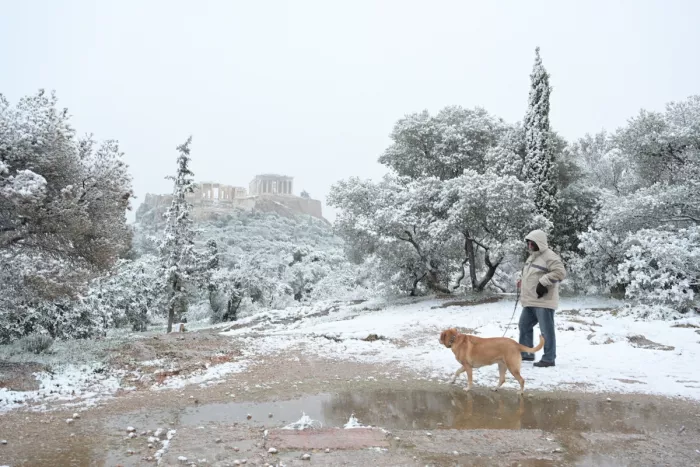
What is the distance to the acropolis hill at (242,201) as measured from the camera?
89.1 meters

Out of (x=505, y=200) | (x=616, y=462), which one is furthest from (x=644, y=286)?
(x=616, y=462)

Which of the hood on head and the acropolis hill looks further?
Answer: the acropolis hill

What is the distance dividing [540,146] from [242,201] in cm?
8625

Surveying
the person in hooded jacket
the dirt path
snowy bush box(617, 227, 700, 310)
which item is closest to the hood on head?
the person in hooded jacket

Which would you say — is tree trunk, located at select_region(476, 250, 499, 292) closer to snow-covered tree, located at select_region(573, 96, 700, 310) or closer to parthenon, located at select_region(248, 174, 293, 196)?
snow-covered tree, located at select_region(573, 96, 700, 310)

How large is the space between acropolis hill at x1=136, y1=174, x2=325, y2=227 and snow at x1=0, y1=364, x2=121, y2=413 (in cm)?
7753

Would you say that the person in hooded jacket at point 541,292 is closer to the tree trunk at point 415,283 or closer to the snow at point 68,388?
the snow at point 68,388

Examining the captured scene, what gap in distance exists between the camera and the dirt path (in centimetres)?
392

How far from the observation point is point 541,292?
273 inches

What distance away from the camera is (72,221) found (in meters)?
7.68

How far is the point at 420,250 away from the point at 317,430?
54.9 ft

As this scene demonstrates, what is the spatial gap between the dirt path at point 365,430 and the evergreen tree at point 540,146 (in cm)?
1626

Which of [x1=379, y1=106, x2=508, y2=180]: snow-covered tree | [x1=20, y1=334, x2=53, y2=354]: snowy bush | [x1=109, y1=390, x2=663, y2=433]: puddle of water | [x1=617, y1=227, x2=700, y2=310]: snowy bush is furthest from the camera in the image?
[x1=379, y1=106, x2=508, y2=180]: snow-covered tree

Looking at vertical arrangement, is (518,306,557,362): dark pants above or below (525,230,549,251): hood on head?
below
